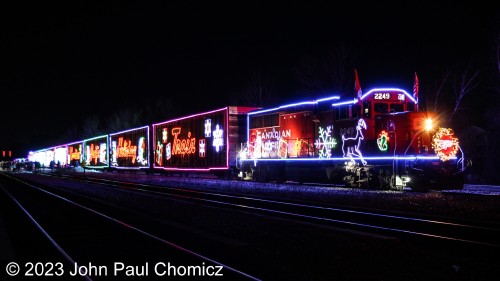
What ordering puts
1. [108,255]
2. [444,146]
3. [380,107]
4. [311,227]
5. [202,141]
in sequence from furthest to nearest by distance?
1. [202,141]
2. [380,107]
3. [444,146]
4. [311,227]
5. [108,255]

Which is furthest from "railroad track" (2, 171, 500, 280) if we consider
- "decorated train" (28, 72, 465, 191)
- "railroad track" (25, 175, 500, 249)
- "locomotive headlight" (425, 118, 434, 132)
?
"locomotive headlight" (425, 118, 434, 132)

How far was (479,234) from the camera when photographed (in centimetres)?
1078

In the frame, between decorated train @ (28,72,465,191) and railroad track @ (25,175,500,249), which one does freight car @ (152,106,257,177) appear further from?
railroad track @ (25,175,500,249)

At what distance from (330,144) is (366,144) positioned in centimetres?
226

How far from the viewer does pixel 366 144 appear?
69.5ft

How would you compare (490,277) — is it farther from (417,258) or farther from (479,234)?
(479,234)

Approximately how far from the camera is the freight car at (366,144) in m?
19.2

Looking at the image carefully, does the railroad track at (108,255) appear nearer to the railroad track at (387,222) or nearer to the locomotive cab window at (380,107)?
the railroad track at (387,222)

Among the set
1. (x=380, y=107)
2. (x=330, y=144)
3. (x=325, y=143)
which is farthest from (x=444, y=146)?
(x=325, y=143)

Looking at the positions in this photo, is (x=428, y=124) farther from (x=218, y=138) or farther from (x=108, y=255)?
(x=108, y=255)

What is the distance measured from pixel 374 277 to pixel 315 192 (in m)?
14.0

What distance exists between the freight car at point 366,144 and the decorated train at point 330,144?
0.04 m

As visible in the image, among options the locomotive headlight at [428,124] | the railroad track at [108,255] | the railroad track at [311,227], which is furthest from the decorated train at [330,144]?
the railroad track at [108,255]

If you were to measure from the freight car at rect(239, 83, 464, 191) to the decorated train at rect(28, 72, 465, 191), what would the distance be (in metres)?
0.04
